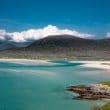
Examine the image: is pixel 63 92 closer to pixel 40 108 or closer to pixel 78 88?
pixel 78 88

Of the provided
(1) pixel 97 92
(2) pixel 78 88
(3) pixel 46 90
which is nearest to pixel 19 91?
(3) pixel 46 90

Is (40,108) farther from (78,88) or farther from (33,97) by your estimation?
(78,88)

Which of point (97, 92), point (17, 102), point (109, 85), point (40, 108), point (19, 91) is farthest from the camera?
point (19, 91)

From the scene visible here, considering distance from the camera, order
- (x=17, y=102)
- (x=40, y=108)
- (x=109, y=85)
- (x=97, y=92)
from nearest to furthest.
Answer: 1. (x=40, y=108)
2. (x=17, y=102)
3. (x=97, y=92)
4. (x=109, y=85)

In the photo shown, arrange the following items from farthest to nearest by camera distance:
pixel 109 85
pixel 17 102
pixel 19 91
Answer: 1. pixel 19 91
2. pixel 109 85
3. pixel 17 102

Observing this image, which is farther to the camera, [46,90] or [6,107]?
[46,90]

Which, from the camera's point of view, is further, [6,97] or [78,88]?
[78,88]

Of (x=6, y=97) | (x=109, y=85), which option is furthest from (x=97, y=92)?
(x=6, y=97)

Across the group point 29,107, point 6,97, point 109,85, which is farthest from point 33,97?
point 109,85
